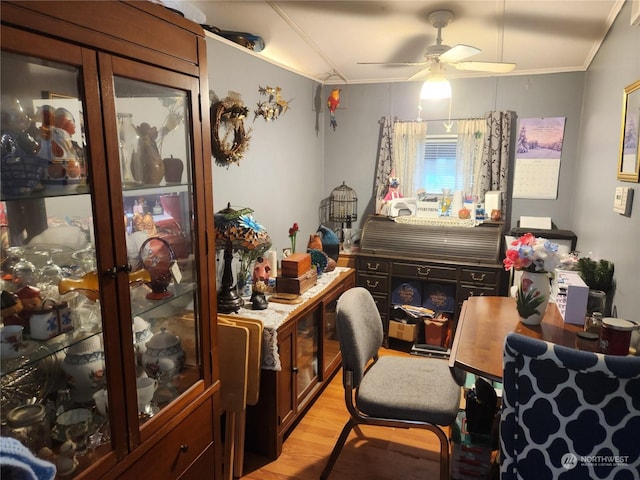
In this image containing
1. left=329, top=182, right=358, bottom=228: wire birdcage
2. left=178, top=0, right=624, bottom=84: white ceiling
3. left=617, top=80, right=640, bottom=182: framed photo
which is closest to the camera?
left=617, top=80, right=640, bottom=182: framed photo

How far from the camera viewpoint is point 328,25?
239 centimetres

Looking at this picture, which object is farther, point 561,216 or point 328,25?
point 561,216

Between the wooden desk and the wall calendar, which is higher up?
the wall calendar

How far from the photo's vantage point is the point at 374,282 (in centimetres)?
365

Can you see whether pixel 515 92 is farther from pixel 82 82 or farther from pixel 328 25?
→ pixel 82 82

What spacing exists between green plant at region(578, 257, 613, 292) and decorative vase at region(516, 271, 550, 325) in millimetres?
381

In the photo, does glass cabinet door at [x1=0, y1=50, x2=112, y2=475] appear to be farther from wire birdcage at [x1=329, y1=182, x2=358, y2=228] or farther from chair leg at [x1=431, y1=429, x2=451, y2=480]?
wire birdcage at [x1=329, y1=182, x2=358, y2=228]

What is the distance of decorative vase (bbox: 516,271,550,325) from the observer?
1863mm

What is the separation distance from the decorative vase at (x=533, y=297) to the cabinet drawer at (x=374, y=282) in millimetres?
1737

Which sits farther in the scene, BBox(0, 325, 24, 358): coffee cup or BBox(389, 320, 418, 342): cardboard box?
BBox(389, 320, 418, 342): cardboard box

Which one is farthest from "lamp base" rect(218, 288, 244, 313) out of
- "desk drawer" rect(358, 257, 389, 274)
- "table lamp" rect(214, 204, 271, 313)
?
"desk drawer" rect(358, 257, 389, 274)

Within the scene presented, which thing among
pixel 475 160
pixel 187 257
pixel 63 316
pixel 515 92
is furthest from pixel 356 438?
pixel 515 92

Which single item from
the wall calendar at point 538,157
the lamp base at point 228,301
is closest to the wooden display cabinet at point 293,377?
the lamp base at point 228,301

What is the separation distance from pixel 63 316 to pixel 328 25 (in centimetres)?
201
